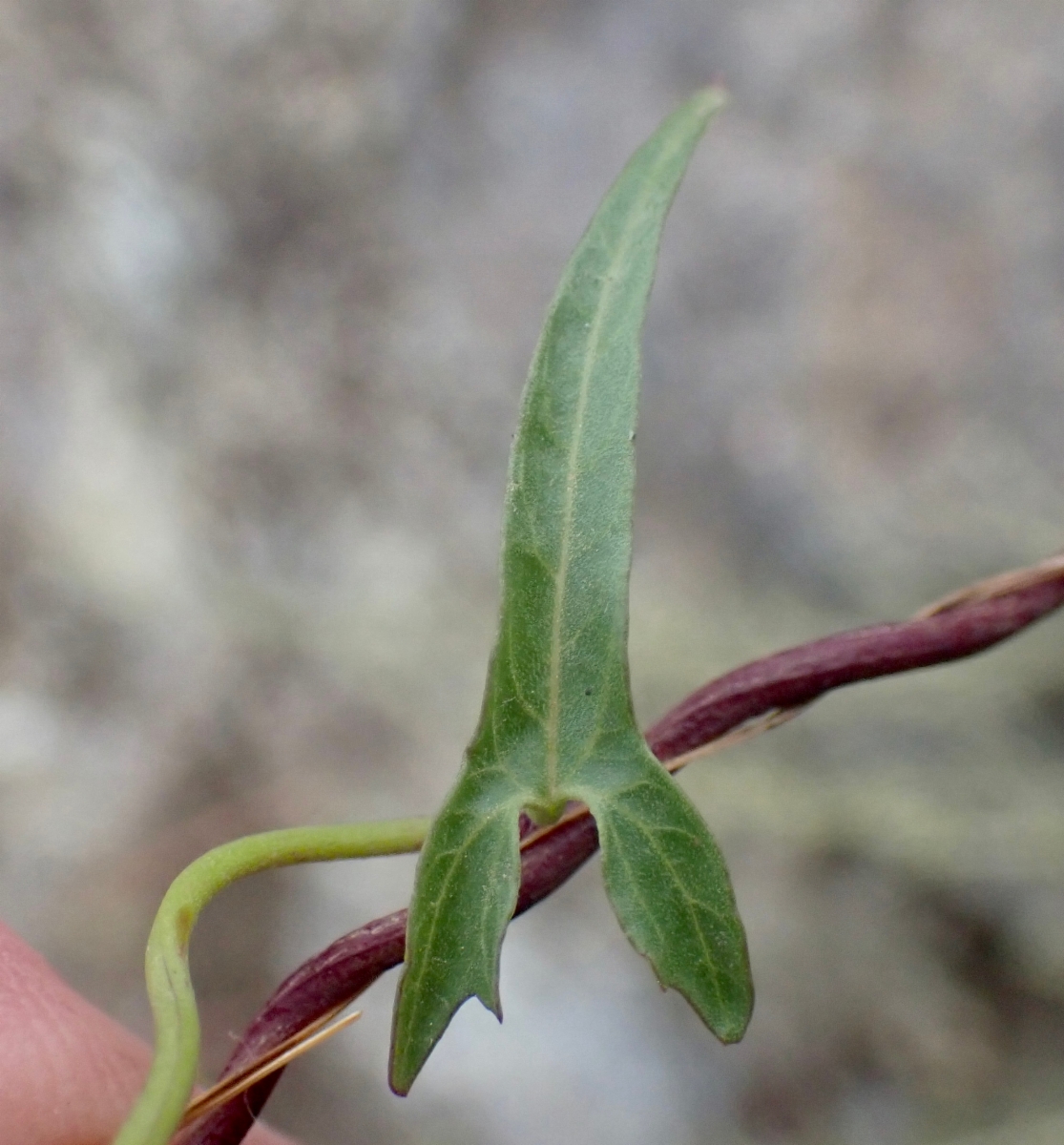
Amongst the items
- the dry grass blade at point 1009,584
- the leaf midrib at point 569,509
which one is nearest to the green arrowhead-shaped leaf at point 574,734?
the leaf midrib at point 569,509

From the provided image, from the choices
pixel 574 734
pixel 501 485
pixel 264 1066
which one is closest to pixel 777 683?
pixel 574 734

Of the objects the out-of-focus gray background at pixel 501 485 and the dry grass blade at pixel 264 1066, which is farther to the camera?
the out-of-focus gray background at pixel 501 485

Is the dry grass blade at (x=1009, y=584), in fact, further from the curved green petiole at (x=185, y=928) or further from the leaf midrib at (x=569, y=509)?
the curved green petiole at (x=185, y=928)

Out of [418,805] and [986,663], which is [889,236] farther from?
[418,805]

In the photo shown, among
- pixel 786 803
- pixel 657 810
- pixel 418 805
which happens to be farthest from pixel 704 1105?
pixel 657 810

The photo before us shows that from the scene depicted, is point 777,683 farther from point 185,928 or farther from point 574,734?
point 185,928

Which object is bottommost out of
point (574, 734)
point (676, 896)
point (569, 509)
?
point (676, 896)

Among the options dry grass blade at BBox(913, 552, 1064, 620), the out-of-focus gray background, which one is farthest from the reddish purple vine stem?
the out-of-focus gray background
